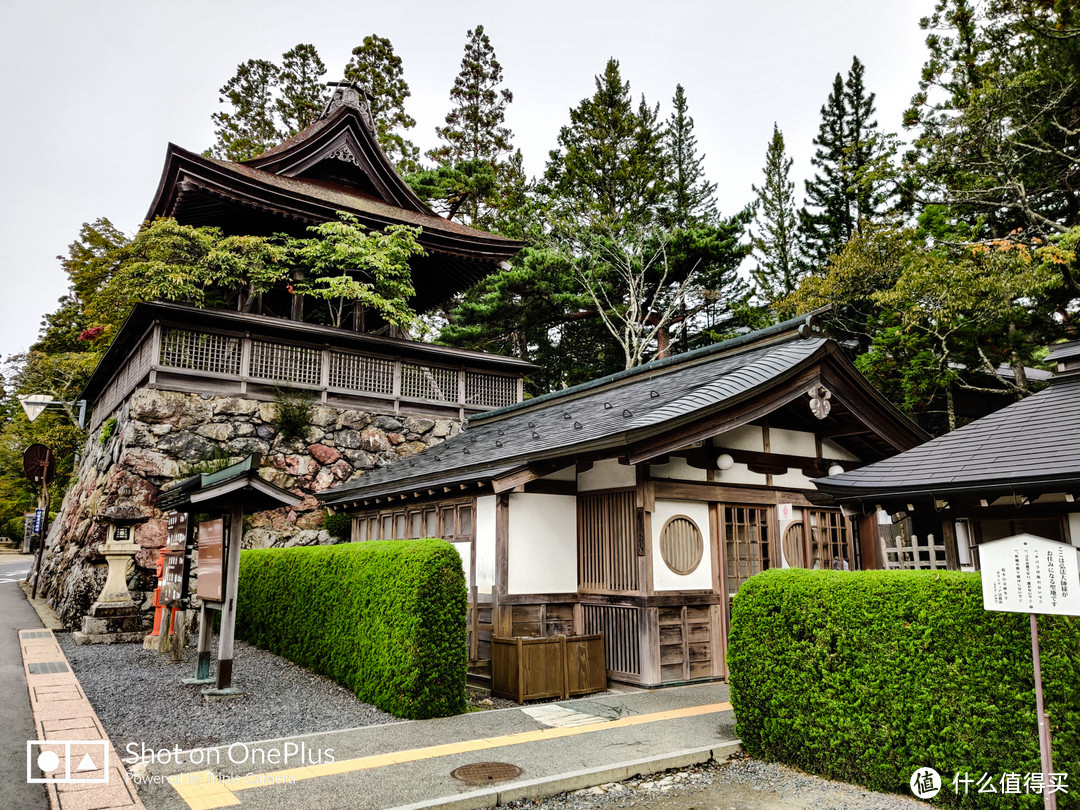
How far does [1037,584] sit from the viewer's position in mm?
4133

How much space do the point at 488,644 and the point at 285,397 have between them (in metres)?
8.38

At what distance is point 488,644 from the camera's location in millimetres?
9383

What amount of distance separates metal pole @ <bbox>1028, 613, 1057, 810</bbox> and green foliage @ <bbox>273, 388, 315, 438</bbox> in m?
13.7

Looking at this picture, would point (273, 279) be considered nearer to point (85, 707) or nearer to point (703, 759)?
point (85, 707)

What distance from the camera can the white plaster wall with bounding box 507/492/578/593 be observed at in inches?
365

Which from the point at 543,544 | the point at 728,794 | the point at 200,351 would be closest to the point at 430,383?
the point at 200,351

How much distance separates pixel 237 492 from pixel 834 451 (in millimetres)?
9264

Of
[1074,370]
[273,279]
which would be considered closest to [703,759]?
[1074,370]

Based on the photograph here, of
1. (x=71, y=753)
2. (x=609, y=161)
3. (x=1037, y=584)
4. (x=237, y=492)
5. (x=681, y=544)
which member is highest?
(x=609, y=161)

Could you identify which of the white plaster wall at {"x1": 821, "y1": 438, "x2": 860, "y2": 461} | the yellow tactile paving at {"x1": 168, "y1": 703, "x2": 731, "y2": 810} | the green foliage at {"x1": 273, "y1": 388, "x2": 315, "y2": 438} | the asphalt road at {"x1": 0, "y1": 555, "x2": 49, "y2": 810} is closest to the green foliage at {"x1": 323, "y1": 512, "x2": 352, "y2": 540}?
the green foliage at {"x1": 273, "y1": 388, "x2": 315, "y2": 438}

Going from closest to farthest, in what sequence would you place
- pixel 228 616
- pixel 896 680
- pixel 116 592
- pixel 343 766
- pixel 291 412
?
pixel 896 680 → pixel 343 766 → pixel 228 616 → pixel 116 592 → pixel 291 412

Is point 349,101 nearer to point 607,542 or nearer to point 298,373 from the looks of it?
point 298,373

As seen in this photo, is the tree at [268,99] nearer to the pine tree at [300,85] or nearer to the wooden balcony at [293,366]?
the pine tree at [300,85]

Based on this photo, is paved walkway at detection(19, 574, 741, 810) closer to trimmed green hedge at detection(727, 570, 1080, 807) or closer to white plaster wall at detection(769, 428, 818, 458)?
trimmed green hedge at detection(727, 570, 1080, 807)
